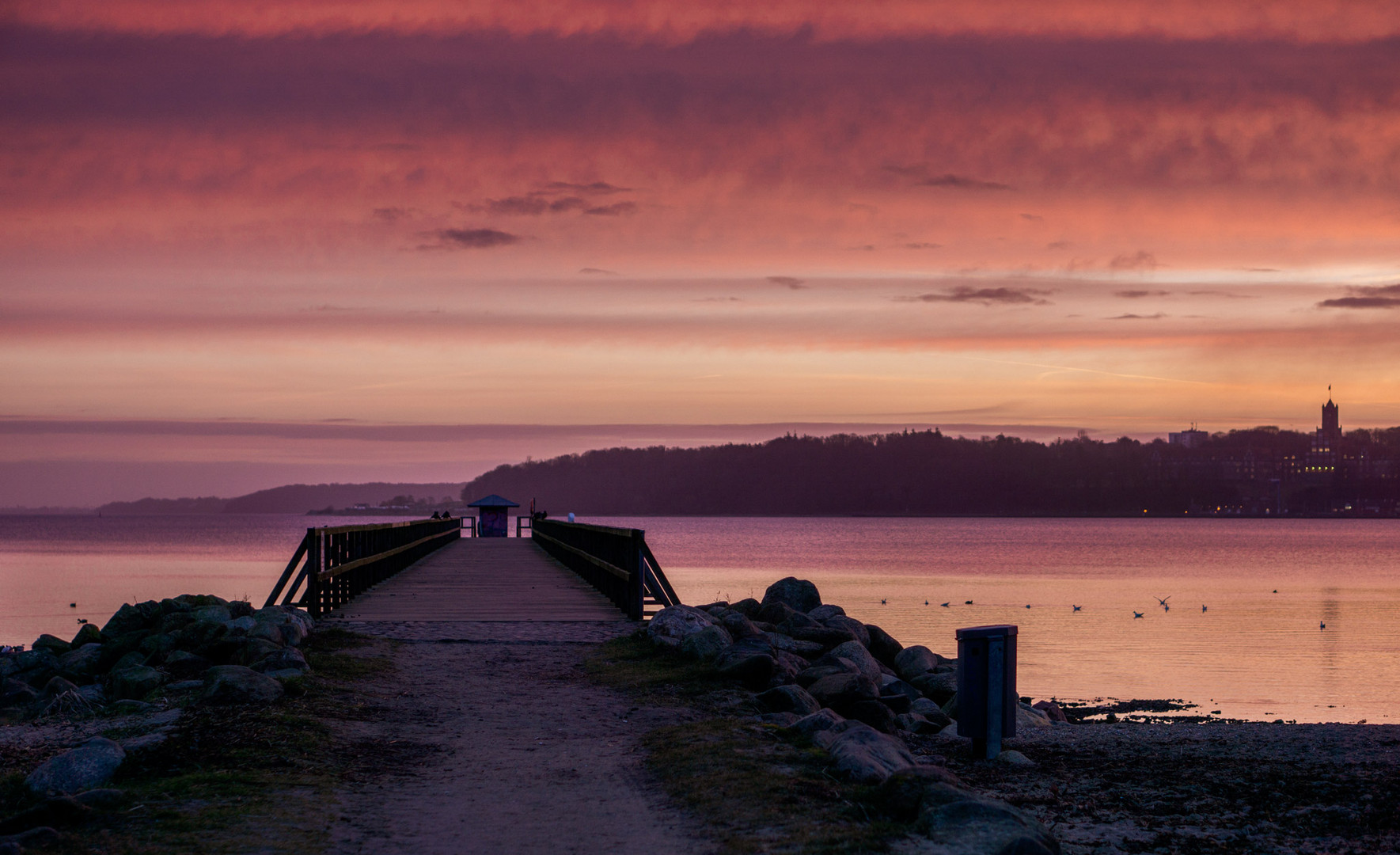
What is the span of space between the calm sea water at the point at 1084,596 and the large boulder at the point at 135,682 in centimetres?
2038

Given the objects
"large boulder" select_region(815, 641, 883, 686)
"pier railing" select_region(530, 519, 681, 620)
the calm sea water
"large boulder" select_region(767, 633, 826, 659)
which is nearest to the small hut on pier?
the calm sea water

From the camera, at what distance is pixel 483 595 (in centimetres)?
2002

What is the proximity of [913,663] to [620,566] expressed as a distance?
203 inches

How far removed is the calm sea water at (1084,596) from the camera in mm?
29969

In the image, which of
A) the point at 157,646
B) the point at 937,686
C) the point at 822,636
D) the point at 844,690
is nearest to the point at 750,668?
the point at 844,690

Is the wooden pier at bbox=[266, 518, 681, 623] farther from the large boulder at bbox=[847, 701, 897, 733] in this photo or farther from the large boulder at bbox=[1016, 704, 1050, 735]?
the large boulder at bbox=[1016, 704, 1050, 735]

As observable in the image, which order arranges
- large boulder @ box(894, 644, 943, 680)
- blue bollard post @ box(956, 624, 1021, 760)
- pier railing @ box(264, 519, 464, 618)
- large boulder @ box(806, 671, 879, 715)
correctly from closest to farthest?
blue bollard post @ box(956, 624, 1021, 760)
large boulder @ box(806, 671, 879, 715)
pier railing @ box(264, 519, 464, 618)
large boulder @ box(894, 644, 943, 680)

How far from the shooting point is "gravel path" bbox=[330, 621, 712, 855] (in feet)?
22.2

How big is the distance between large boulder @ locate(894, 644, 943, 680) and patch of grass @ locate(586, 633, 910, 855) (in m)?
8.34

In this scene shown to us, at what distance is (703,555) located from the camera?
102688 millimetres

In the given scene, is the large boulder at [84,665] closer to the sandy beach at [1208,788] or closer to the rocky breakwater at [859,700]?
the rocky breakwater at [859,700]

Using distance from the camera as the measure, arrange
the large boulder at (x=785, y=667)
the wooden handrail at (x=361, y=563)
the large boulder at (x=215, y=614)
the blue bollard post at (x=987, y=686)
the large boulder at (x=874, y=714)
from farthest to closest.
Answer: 1. the wooden handrail at (x=361, y=563)
2. the large boulder at (x=215, y=614)
3. the large boulder at (x=785, y=667)
4. the large boulder at (x=874, y=714)
5. the blue bollard post at (x=987, y=686)

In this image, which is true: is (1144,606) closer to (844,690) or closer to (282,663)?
(844,690)

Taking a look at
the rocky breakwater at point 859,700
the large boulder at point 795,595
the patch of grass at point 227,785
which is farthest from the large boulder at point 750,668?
the large boulder at point 795,595
